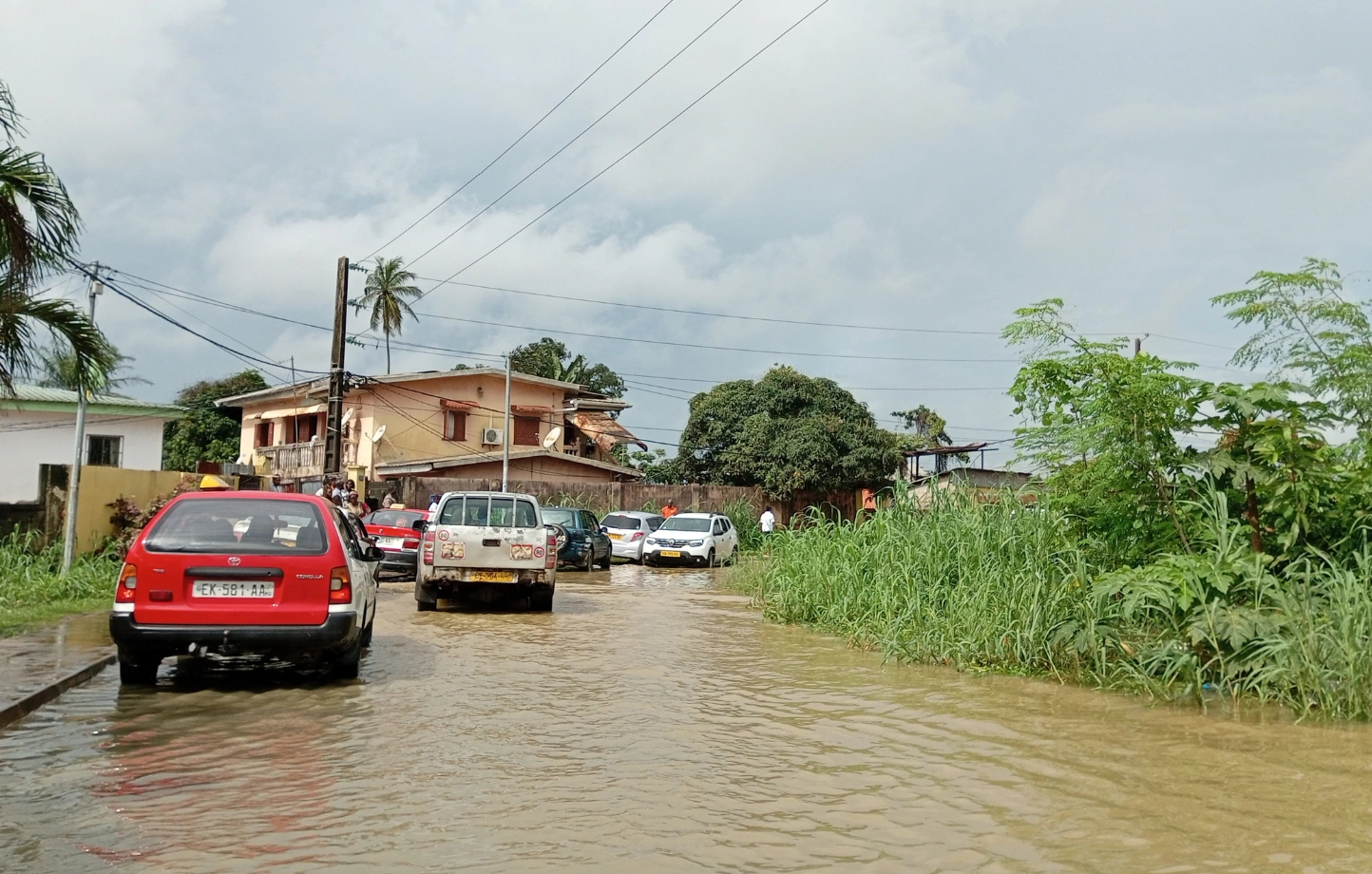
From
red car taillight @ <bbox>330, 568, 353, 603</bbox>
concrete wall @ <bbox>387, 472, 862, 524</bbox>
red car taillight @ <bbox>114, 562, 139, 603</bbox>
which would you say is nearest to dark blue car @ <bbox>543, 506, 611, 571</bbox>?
concrete wall @ <bbox>387, 472, 862, 524</bbox>

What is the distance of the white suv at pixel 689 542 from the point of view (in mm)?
30469

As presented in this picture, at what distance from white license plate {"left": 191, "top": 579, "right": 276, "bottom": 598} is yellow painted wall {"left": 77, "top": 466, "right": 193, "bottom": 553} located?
33.5 feet

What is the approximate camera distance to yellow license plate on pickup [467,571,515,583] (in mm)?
16500

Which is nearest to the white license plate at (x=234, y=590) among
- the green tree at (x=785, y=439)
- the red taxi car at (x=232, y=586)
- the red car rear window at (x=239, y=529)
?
the red taxi car at (x=232, y=586)

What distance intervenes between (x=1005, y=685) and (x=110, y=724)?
7.55 m

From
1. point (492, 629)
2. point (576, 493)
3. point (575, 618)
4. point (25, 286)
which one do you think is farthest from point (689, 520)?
point (25, 286)

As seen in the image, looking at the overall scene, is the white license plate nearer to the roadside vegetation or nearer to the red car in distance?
the roadside vegetation

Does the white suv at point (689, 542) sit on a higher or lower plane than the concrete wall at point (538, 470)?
lower

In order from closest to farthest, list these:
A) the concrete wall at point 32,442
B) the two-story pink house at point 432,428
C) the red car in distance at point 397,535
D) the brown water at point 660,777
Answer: the brown water at point 660,777 → the red car in distance at point 397,535 → the concrete wall at point 32,442 → the two-story pink house at point 432,428

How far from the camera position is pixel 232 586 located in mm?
9406

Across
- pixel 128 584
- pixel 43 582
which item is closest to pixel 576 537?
pixel 43 582

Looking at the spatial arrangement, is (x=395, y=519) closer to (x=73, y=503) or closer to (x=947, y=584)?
(x=73, y=503)

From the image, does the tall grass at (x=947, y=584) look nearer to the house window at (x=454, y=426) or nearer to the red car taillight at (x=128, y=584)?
the red car taillight at (x=128, y=584)

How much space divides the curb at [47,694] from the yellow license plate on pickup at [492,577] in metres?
6.03
